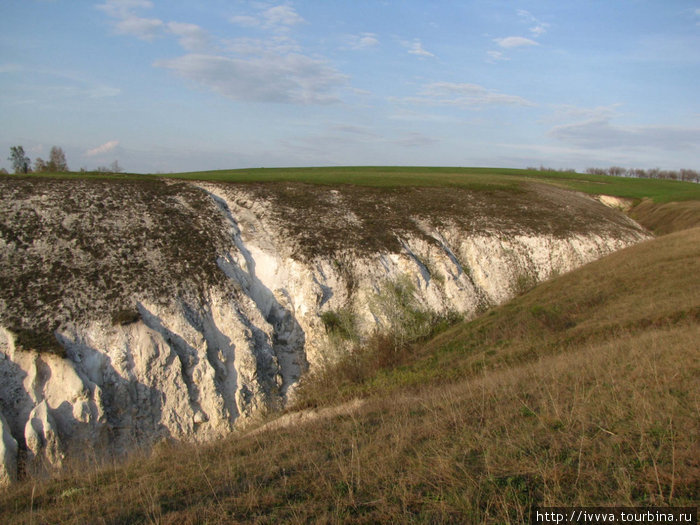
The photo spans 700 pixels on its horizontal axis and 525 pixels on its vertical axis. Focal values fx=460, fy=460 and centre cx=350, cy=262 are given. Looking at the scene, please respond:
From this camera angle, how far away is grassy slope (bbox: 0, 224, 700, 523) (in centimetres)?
597

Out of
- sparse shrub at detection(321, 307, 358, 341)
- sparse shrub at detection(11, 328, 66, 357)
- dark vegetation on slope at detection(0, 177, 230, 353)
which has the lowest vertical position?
sparse shrub at detection(321, 307, 358, 341)

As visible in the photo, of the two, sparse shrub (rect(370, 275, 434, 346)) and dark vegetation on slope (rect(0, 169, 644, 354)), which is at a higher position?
dark vegetation on slope (rect(0, 169, 644, 354))

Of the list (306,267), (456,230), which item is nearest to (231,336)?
(306,267)

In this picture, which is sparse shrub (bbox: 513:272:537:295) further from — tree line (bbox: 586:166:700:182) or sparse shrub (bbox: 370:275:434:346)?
tree line (bbox: 586:166:700:182)

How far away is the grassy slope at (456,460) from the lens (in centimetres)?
597

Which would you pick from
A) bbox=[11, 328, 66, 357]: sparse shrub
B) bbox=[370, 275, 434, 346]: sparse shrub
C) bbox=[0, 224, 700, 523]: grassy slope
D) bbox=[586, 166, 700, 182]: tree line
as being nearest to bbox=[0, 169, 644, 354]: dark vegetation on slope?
bbox=[11, 328, 66, 357]: sparse shrub

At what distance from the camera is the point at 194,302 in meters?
19.1

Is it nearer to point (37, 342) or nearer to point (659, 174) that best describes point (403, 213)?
point (37, 342)

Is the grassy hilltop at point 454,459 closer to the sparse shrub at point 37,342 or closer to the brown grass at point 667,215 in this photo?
the sparse shrub at point 37,342

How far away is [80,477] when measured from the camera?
8.75 metres

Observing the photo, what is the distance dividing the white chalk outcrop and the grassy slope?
647 cm

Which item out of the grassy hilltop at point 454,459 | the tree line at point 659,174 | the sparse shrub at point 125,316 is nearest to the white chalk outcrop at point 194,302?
the sparse shrub at point 125,316

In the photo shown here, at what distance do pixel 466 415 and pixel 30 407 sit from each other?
1335 cm

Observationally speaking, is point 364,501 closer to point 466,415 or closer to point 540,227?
point 466,415
